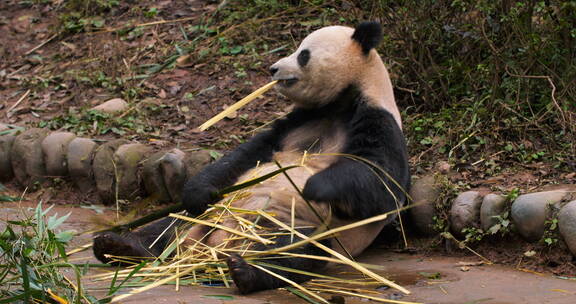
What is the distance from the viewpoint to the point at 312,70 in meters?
5.06

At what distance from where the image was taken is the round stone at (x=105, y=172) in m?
6.52

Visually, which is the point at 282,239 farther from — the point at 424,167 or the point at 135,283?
the point at 424,167

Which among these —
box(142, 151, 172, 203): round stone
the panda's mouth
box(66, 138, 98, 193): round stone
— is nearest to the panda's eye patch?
the panda's mouth

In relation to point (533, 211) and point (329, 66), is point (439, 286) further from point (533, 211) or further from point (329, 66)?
point (329, 66)

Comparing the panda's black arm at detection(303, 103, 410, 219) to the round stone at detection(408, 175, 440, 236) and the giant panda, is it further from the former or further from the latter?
the round stone at detection(408, 175, 440, 236)

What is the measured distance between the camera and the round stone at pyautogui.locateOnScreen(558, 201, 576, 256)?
4441 mm

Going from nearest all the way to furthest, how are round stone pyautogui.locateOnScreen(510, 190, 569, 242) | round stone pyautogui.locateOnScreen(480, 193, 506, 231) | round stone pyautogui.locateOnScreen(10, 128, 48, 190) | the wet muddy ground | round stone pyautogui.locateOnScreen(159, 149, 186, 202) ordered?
the wet muddy ground, round stone pyautogui.locateOnScreen(510, 190, 569, 242), round stone pyautogui.locateOnScreen(480, 193, 506, 231), round stone pyautogui.locateOnScreen(159, 149, 186, 202), round stone pyautogui.locateOnScreen(10, 128, 48, 190)

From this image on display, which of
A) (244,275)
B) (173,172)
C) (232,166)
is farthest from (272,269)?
(173,172)

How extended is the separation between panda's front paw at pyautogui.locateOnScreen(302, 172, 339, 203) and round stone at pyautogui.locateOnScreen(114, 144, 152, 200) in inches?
94.3

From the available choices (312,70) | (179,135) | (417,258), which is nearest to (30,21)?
(179,135)

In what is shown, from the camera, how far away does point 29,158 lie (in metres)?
6.97

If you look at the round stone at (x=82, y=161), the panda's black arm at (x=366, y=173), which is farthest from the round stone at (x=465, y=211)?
the round stone at (x=82, y=161)

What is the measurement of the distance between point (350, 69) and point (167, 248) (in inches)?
62.7

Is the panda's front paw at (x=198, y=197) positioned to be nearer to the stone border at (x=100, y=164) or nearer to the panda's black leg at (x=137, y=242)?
the panda's black leg at (x=137, y=242)
